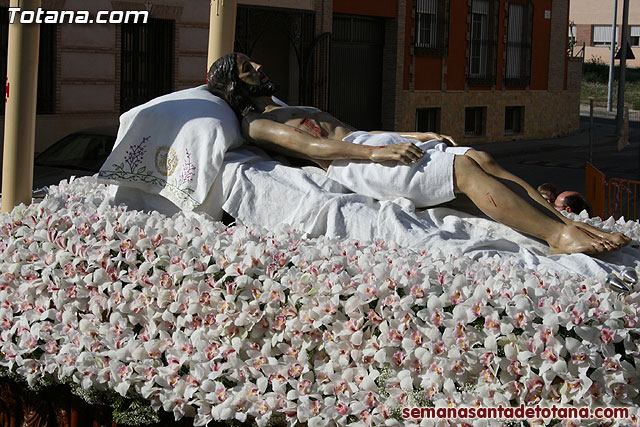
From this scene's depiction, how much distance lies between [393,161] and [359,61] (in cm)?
1701

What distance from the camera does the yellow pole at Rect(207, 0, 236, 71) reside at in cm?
635

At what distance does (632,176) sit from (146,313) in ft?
51.5

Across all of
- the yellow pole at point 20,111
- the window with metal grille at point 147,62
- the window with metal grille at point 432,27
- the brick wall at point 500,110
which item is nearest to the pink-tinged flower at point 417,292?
the yellow pole at point 20,111

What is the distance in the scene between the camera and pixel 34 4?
5.09 meters

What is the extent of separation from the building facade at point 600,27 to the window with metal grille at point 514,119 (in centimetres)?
Result: 2538

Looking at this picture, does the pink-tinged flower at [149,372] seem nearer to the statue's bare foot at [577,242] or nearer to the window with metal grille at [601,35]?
the statue's bare foot at [577,242]

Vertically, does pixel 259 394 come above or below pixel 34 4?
below

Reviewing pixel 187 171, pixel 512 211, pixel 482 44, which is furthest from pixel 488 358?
pixel 482 44

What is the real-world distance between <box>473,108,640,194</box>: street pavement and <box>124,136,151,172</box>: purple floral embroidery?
1149 centimetres

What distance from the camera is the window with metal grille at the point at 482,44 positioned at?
24172 mm

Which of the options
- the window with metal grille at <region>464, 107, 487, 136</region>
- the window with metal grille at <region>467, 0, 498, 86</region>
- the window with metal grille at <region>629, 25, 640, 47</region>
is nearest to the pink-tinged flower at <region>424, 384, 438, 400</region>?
the window with metal grille at <region>467, 0, 498, 86</region>

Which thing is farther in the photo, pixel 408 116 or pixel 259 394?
pixel 408 116

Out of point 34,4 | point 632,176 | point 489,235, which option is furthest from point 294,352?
point 632,176

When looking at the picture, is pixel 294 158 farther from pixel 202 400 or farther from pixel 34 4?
pixel 202 400
